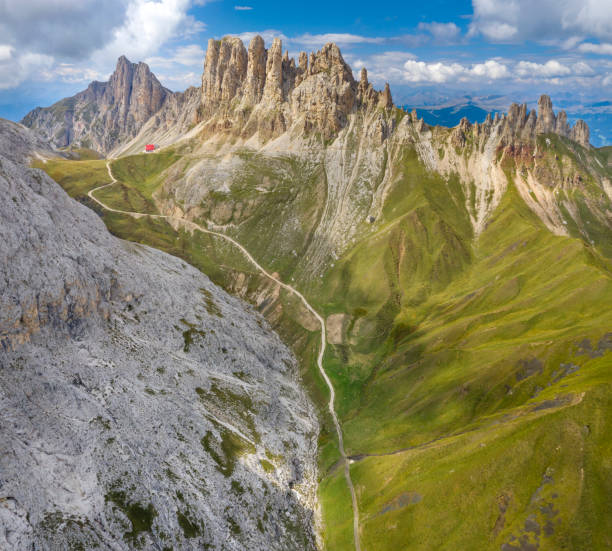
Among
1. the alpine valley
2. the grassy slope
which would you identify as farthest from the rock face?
the grassy slope

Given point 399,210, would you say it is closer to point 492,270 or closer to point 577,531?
point 492,270

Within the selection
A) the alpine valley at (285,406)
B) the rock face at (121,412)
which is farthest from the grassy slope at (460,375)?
the rock face at (121,412)

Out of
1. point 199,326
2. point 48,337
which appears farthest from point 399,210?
point 48,337

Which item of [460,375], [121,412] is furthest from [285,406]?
[121,412]

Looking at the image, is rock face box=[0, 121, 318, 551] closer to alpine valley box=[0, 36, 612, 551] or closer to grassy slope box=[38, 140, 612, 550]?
alpine valley box=[0, 36, 612, 551]

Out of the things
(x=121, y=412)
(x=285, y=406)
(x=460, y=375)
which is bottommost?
(x=285, y=406)

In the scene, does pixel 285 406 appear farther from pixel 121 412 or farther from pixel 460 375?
pixel 121 412
